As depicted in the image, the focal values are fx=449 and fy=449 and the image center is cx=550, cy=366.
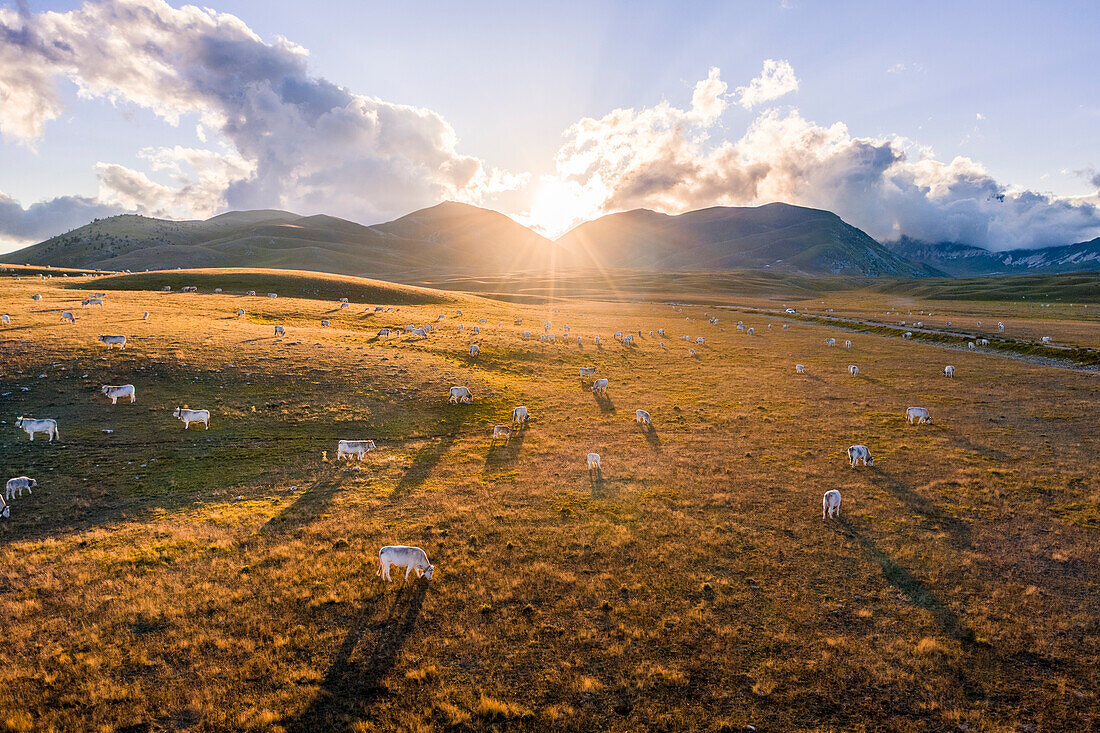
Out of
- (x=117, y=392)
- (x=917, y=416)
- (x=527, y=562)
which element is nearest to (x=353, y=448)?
(x=527, y=562)

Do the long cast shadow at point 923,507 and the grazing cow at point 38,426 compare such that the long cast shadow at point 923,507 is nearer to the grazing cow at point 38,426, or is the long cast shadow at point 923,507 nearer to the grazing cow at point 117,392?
the grazing cow at point 38,426

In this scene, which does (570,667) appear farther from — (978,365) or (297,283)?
(297,283)

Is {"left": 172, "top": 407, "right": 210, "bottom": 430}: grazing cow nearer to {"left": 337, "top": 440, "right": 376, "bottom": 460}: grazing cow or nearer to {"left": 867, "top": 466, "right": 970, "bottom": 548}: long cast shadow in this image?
{"left": 337, "top": 440, "right": 376, "bottom": 460}: grazing cow


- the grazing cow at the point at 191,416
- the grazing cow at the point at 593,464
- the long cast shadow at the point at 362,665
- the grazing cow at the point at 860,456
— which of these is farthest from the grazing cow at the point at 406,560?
the grazing cow at the point at 860,456

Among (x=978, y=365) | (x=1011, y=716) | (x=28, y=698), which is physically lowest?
(x=1011, y=716)

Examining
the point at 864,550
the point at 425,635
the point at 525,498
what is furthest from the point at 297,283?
the point at 864,550

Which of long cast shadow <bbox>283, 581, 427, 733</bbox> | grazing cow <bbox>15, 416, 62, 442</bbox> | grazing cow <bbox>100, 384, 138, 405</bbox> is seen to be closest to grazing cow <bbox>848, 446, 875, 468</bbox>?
long cast shadow <bbox>283, 581, 427, 733</bbox>
